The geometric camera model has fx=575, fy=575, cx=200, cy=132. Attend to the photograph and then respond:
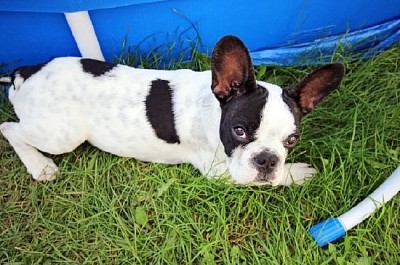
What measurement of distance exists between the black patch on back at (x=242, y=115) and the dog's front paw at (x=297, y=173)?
0.60 m

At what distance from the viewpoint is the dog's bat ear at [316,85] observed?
2680 mm

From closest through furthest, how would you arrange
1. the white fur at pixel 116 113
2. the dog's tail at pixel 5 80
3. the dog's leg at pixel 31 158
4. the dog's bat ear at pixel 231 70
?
the dog's bat ear at pixel 231 70, the white fur at pixel 116 113, the dog's leg at pixel 31 158, the dog's tail at pixel 5 80

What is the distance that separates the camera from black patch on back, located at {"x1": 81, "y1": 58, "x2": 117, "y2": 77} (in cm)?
314

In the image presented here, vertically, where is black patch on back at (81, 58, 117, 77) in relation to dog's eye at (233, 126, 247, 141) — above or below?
above

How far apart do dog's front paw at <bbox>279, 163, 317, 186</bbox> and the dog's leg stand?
1.36m

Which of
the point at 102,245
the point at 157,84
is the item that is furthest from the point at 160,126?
the point at 102,245

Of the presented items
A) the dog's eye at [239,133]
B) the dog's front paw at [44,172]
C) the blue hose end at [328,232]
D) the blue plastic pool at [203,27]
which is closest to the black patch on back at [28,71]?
the blue plastic pool at [203,27]

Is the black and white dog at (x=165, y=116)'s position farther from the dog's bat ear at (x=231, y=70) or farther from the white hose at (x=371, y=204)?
the white hose at (x=371, y=204)

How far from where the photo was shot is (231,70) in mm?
2684

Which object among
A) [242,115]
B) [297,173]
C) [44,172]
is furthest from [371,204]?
[44,172]

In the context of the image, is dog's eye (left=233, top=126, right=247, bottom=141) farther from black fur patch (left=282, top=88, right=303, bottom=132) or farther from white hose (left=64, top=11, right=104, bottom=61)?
white hose (left=64, top=11, right=104, bottom=61)

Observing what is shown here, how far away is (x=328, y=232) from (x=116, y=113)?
131cm

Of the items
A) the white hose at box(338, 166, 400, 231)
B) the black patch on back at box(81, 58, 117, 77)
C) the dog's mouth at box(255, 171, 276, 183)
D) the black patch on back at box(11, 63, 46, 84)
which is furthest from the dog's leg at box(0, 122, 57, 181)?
the white hose at box(338, 166, 400, 231)

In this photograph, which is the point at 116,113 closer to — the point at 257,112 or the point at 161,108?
the point at 161,108
